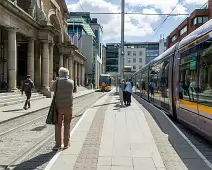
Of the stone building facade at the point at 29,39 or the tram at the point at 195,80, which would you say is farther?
the stone building facade at the point at 29,39

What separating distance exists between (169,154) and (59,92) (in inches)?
107

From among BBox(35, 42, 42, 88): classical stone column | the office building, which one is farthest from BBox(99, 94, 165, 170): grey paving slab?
the office building

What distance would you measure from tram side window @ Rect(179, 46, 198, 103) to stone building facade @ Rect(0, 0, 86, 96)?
605 inches

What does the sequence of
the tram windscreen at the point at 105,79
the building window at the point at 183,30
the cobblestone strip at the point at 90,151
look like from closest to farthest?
the cobblestone strip at the point at 90,151 < the tram windscreen at the point at 105,79 < the building window at the point at 183,30

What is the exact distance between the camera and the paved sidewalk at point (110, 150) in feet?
17.7

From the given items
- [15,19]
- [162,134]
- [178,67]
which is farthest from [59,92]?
[15,19]

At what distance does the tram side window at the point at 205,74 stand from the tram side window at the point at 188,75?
464mm

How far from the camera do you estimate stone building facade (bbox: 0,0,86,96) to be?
23094 mm

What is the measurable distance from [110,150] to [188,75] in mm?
4026

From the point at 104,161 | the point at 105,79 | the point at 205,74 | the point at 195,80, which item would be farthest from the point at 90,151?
the point at 105,79

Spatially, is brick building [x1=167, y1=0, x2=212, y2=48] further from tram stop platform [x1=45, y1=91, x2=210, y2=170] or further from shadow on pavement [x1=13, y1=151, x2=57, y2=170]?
shadow on pavement [x1=13, y1=151, x2=57, y2=170]

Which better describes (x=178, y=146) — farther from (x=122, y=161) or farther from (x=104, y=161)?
(x=104, y=161)

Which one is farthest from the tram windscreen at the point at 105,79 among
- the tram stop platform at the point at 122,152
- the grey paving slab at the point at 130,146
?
the tram stop platform at the point at 122,152

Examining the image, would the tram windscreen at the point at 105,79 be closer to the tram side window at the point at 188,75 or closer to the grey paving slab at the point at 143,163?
the tram side window at the point at 188,75
